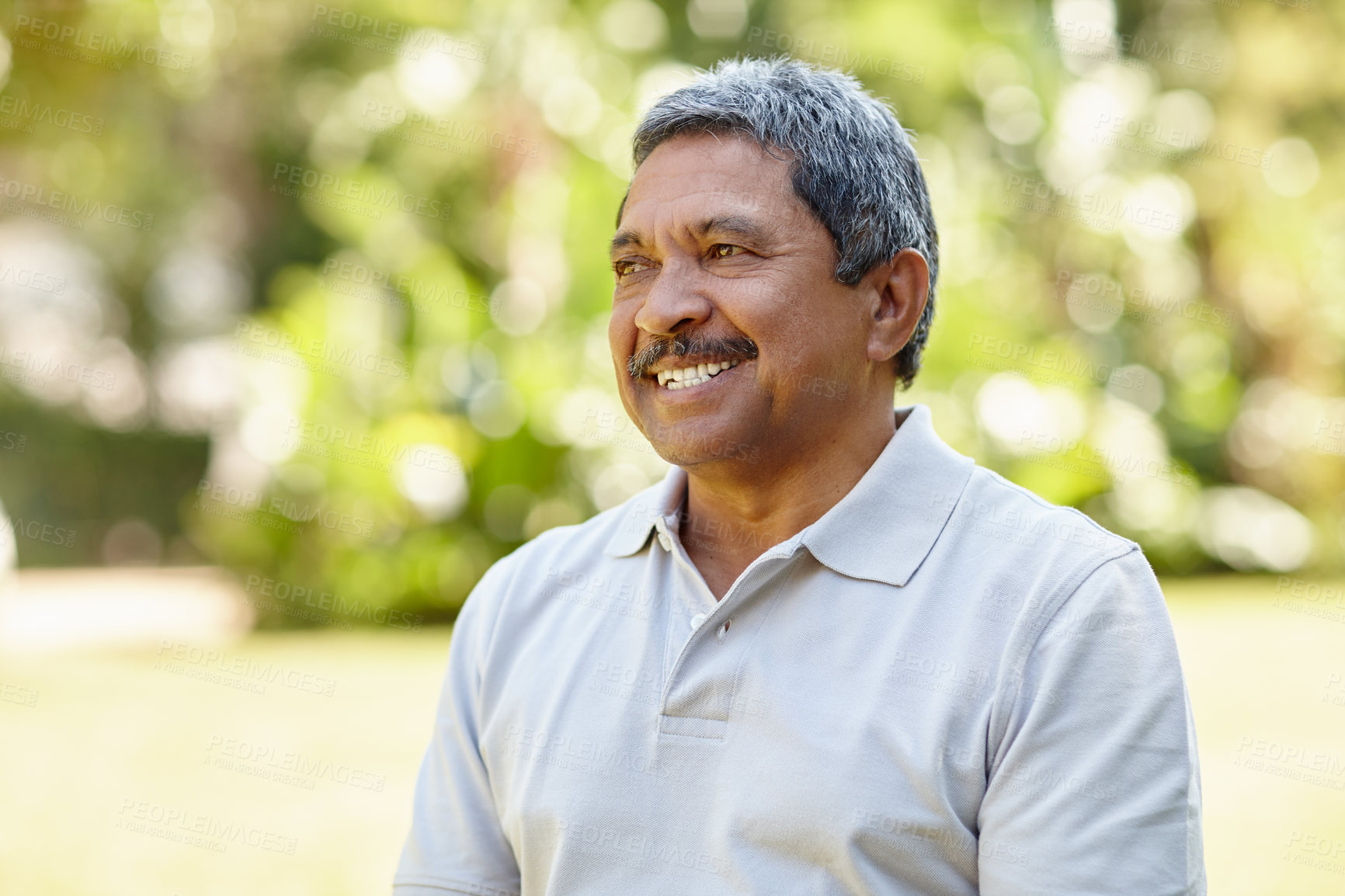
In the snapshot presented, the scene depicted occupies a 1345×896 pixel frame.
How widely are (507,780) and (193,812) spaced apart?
130 inches

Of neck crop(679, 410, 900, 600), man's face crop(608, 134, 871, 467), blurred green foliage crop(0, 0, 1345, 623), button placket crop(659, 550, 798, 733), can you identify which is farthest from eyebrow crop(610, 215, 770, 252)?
blurred green foliage crop(0, 0, 1345, 623)

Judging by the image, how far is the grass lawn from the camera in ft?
13.5

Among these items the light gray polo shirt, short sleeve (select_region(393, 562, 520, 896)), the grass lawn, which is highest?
the light gray polo shirt

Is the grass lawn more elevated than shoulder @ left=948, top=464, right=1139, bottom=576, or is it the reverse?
shoulder @ left=948, top=464, right=1139, bottom=576

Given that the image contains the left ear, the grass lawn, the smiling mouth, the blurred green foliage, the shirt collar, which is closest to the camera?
the shirt collar

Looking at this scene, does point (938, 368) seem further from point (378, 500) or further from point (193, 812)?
point (193, 812)

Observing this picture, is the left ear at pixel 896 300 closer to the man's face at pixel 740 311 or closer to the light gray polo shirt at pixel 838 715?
the man's face at pixel 740 311

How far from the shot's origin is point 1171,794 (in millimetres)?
1526

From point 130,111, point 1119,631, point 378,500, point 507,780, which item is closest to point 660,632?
point 507,780

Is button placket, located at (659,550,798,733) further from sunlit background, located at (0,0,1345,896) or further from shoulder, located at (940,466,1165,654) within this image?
sunlit background, located at (0,0,1345,896)

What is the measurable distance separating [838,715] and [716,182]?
87 cm

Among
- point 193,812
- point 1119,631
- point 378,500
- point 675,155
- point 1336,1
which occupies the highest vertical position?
point 1336,1

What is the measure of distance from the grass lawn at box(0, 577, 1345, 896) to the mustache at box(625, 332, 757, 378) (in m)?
2.79

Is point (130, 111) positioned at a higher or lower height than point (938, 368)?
higher
